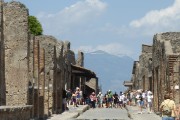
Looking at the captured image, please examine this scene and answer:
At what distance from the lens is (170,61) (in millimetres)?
26484

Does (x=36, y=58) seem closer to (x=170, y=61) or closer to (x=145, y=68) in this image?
(x=170, y=61)

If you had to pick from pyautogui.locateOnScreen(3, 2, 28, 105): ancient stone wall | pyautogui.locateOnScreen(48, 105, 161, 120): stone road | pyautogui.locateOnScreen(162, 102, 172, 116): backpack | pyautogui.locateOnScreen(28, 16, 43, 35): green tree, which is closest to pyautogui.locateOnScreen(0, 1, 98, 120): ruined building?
pyautogui.locateOnScreen(3, 2, 28, 105): ancient stone wall

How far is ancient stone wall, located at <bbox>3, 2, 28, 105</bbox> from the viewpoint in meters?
22.9

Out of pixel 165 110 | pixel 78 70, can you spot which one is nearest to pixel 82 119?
pixel 165 110

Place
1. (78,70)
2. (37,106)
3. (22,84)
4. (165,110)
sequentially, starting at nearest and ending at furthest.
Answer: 1. (165,110)
2. (22,84)
3. (37,106)
4. (78,70)

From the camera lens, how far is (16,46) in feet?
76.2

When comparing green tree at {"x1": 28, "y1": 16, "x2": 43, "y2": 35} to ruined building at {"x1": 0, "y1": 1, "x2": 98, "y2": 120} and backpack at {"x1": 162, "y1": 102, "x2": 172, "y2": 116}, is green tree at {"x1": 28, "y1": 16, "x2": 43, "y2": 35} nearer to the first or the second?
ruined building at {"x1": 0, "y1": 1, "x2": 98, "y2": 120}

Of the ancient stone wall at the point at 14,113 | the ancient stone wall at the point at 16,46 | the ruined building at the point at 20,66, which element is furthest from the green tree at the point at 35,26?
the ancient stone wall at the point at 14,113

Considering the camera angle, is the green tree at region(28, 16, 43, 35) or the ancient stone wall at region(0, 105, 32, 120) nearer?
the ancient stone wall at region(0, 105, 32, 120)

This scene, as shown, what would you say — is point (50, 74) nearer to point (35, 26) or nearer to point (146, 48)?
point (146, 48)

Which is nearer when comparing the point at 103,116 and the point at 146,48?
the point at 103,116

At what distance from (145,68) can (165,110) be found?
32330mm

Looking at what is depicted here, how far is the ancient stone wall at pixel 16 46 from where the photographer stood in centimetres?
2292

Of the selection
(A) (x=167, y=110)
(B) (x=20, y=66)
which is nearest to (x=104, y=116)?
(B) (x=20, y=66)
